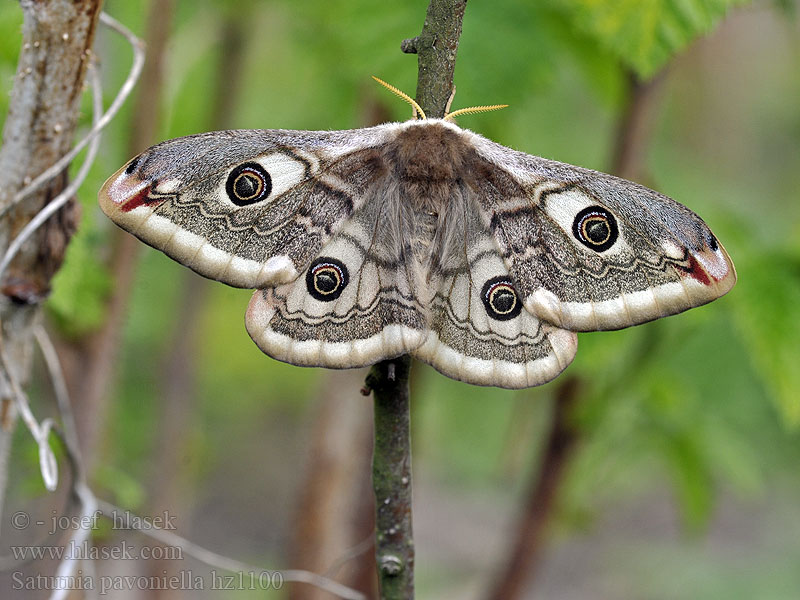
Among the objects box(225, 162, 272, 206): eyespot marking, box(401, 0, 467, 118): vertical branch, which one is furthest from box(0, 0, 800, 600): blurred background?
box(401, 0, 467, 118): vertical branch

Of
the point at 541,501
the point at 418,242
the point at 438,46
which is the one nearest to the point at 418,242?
the point at 418,242

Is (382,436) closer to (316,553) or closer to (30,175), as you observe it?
(30,175)

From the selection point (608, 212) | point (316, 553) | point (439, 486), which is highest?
point (608, 212)

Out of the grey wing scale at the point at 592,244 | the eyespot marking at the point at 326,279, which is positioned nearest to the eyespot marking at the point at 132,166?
the eyespot marking at the point at 326,279

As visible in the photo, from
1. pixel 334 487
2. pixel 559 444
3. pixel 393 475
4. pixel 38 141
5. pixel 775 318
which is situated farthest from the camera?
pixel 334 487

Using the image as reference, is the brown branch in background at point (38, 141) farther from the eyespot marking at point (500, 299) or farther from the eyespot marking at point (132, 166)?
the eyespot marking at point (500, 299)

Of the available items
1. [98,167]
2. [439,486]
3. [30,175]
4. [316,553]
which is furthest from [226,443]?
[30,175]

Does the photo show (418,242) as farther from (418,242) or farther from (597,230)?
(597,230)
